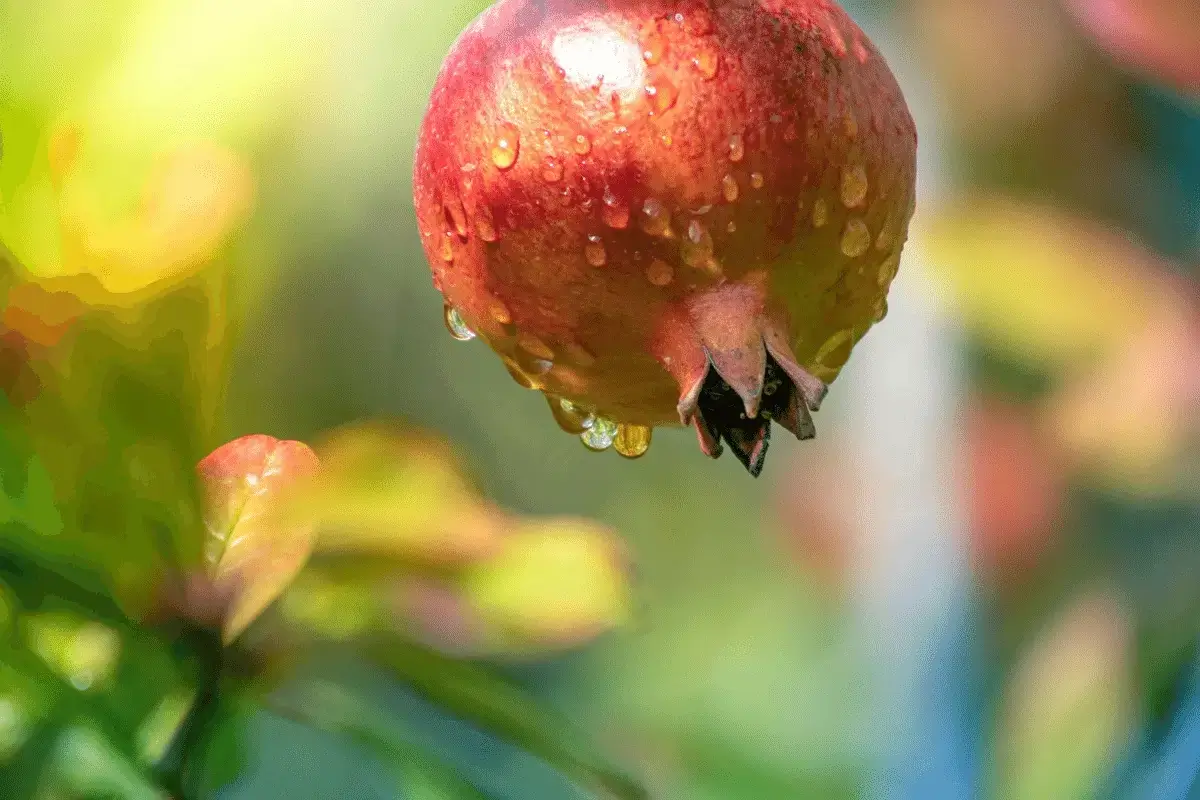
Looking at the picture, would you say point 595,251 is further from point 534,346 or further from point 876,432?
point 876,432

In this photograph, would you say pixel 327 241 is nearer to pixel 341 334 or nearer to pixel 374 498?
pixel 341 334

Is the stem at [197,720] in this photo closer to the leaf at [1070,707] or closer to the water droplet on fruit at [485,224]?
the water droplet on fruit at [485,224]

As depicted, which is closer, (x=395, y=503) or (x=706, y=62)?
(x=706, y=62)

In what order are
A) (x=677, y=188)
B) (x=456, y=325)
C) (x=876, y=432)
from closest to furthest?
(x=677, y=188)
(x=456, y=325)
(x=876, y=432)

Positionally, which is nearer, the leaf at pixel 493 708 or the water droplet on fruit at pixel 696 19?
the water droplet on fruit at pixel 696 19

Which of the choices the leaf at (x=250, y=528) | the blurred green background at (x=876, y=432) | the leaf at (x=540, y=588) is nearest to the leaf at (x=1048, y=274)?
the blurred green background at (x=876, y=432)

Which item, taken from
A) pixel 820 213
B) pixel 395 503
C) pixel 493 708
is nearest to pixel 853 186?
pixel 820 213
